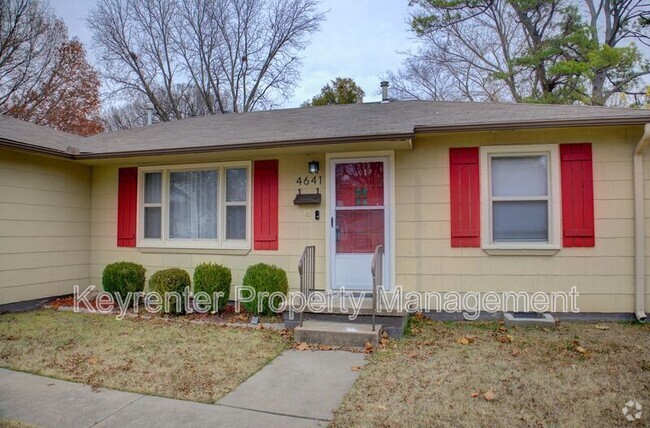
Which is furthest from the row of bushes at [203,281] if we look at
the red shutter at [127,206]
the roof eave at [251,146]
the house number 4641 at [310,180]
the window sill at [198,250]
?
the roof eave at [251,146]

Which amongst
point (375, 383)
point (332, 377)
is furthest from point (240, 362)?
point (375, 383)

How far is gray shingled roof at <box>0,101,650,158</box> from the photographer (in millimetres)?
5148

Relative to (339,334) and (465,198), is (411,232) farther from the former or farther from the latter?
(339,334)

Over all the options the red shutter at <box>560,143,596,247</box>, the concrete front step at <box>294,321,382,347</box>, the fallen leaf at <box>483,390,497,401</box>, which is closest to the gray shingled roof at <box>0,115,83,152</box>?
the concrete front step at <box>294,321,382,347</box>

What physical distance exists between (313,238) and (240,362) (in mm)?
2377

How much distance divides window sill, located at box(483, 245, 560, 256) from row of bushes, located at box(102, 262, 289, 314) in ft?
9.42

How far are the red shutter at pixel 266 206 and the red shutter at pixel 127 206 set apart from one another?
224 centimetres

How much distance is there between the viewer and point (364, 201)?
19.2ft

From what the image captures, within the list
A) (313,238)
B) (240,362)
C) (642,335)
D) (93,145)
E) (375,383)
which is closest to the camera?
(375,383)

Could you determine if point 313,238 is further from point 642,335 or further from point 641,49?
point 641,49

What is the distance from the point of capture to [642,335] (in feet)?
15.2

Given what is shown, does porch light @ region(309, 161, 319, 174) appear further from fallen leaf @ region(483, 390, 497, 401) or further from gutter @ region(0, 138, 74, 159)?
gutter @ region(0, 138, 74, 159)

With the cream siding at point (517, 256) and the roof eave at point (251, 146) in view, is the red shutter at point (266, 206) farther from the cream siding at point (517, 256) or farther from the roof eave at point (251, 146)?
the cream siding at point (517, 256)

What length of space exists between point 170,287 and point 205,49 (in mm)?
16595
